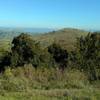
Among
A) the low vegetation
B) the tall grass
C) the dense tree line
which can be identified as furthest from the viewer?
the dense tree line

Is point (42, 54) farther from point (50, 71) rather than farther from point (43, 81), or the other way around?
point (43, 81)

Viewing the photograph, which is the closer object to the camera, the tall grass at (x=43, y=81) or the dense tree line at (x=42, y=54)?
the tall grass at (x=43, y=81)

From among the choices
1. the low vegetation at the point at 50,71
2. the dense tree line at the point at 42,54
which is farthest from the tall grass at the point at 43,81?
the dense tree line at the point at 42,54

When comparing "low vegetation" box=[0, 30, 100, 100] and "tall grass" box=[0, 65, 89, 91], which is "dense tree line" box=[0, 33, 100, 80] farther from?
"tall grass" box=[0, 65, 89, 91]

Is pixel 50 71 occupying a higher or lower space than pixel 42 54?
higher

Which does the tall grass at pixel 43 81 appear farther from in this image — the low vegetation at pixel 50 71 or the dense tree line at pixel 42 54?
the dense tree line at pixel 42 54

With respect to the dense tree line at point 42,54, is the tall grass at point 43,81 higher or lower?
higher

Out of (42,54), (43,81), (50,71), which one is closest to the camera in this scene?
(43,81)

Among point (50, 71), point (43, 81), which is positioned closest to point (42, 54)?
point (50, 71)

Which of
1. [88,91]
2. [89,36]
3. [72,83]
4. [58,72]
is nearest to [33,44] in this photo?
[89,36]

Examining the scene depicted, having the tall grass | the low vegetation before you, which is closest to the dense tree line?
the low vegetation

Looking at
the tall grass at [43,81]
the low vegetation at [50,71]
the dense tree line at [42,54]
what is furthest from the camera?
the dense tree line at [42,54]

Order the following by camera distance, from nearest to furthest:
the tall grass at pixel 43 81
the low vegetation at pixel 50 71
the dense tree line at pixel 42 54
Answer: the low vegetation at pixel 50 71 < the tall grass at pixel 43 81 < the dense tree line at pixel 42 54

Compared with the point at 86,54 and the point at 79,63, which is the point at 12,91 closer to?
the point at 79,63
